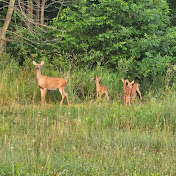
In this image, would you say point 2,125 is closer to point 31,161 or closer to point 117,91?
point 31,161

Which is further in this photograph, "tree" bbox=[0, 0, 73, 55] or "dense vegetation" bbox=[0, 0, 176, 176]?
"tree" bbox=[0, 0, 73, 55]

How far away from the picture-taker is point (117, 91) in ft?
45.1

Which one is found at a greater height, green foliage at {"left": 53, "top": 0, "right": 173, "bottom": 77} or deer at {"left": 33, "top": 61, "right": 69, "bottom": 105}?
green foliage at {"left": 53, "top": 0, "right": 173, "bottom": 77}

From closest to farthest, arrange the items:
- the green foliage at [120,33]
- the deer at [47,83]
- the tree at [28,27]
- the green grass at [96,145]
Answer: the green grass at [96,145], the deer at [47,83], the tree at [28,27], the green foliage at [120,33]

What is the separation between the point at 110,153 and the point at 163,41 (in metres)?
10.1

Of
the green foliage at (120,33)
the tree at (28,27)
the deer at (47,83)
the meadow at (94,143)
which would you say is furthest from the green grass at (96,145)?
the green foliage at (120,33)

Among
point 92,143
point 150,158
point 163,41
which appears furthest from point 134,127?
point 163,41

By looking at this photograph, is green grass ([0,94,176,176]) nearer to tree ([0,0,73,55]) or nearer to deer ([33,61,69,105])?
deer ([33,61,69,105])

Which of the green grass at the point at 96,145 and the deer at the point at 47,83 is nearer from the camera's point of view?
the green grass at the point at 96,145

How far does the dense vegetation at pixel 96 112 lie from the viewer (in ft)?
18.2

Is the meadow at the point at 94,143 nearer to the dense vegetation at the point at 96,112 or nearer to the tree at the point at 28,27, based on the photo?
the dense vegetation at the point at 96,112

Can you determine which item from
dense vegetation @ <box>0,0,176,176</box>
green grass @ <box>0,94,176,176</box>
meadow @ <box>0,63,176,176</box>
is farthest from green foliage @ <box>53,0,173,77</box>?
green grass @ <box>0,94,176,176</box>

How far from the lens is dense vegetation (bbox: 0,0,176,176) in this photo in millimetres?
5535

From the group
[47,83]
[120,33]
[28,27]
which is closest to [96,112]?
[47,83]
